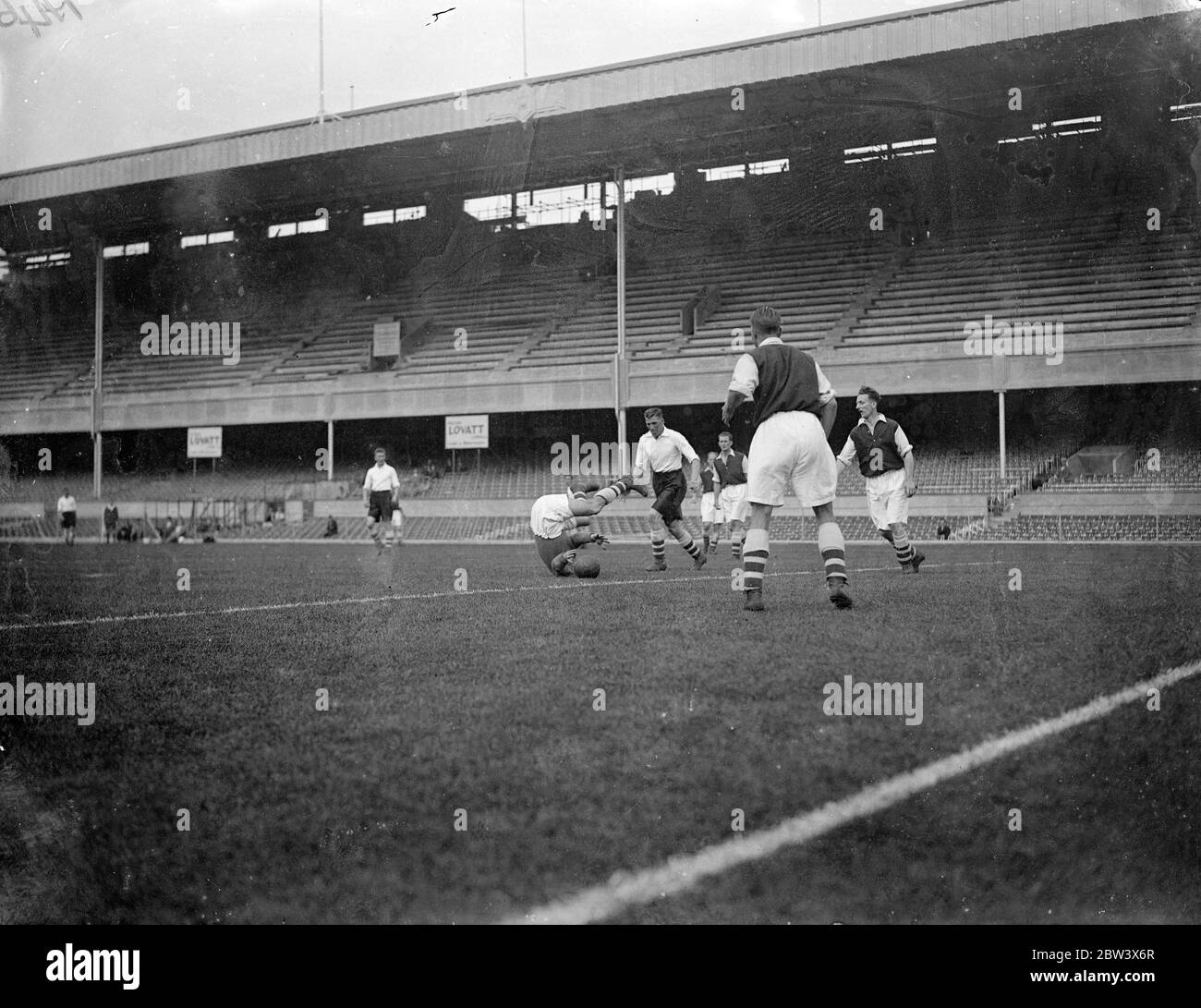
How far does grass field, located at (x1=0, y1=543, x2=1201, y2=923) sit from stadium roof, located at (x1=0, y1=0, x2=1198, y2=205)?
7.32ft

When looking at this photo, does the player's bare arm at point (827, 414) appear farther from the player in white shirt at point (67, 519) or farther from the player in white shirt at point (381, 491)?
the player in white shirt at point (381, 491)

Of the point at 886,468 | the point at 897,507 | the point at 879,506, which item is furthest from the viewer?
the point at 879,506

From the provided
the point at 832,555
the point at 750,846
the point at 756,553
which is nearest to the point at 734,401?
the point at 756,553

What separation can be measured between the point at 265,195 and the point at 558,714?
35.0 ft

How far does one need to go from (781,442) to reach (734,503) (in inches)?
298

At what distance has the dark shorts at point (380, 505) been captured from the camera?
47.0 feet

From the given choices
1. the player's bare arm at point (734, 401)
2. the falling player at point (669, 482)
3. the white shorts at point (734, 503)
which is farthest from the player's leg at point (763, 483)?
the white shorts at point (734, 503)

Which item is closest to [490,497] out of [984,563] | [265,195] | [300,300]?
[300,300]

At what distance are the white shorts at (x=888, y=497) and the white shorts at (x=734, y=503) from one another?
118 inches

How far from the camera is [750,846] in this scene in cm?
218

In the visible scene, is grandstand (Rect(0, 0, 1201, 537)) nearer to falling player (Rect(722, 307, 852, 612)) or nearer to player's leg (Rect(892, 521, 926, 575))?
player's leg (Rect(892, 521, 926, 575))

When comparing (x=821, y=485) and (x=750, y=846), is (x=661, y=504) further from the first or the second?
(x=750, y=846)

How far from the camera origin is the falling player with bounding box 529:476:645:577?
837cm
